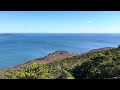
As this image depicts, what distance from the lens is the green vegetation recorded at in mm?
6176

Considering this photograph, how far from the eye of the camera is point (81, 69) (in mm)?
6539

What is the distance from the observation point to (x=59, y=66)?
7.49 meters

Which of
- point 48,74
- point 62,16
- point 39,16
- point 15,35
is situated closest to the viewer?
point 48,74

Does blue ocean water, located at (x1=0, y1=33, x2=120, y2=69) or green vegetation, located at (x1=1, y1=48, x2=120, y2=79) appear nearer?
green vegetation, located at (x1=1, y1=48, x2=120, y2=79)

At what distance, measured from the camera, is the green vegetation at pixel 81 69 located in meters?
6.18

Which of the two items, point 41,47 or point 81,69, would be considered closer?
point 81,69

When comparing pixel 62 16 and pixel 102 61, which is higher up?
pixel 62 16

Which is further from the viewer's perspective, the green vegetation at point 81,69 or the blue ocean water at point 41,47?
the blue ocean water at point 41,47
